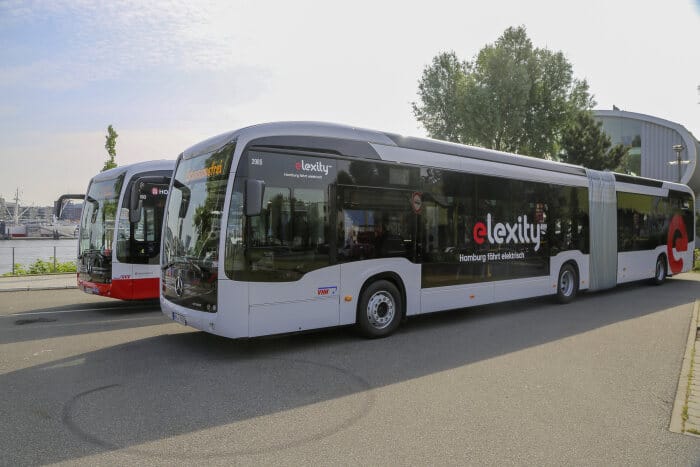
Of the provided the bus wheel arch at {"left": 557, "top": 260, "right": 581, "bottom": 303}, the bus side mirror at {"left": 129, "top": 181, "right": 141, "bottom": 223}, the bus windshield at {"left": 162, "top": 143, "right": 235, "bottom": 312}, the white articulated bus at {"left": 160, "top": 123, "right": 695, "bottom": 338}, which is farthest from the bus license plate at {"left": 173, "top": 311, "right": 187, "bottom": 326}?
the bus wheel arch at {"left": 557, "top": 260, "right": 581, "bottom": 303}

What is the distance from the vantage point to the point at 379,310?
8242 millimetres

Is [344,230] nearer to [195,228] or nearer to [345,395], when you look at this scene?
[195,228]

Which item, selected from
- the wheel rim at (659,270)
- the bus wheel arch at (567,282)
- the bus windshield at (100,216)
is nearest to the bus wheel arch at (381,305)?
the bus wheel arch at (567,282)

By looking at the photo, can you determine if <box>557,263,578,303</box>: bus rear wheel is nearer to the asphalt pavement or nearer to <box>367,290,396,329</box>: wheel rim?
the asphalt pavement

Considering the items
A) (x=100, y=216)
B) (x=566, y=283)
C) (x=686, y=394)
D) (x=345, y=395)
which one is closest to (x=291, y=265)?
(x=345, y=395)

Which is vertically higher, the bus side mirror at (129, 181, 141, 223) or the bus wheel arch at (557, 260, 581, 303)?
the bus side mirror at (129, 181, 141, 223)

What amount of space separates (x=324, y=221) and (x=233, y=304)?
1.77 m

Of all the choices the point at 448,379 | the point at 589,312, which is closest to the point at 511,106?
the point at 589,312

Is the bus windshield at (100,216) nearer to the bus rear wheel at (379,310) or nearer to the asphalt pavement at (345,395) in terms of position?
the asphalt pavement at (345,395)

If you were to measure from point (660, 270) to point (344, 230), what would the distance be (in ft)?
45.1

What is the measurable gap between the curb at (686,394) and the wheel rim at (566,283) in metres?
3.90

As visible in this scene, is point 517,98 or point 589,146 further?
point 589,146

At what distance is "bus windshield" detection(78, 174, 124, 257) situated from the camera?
10875 millimetres

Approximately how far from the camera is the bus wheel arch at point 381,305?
797 cm
